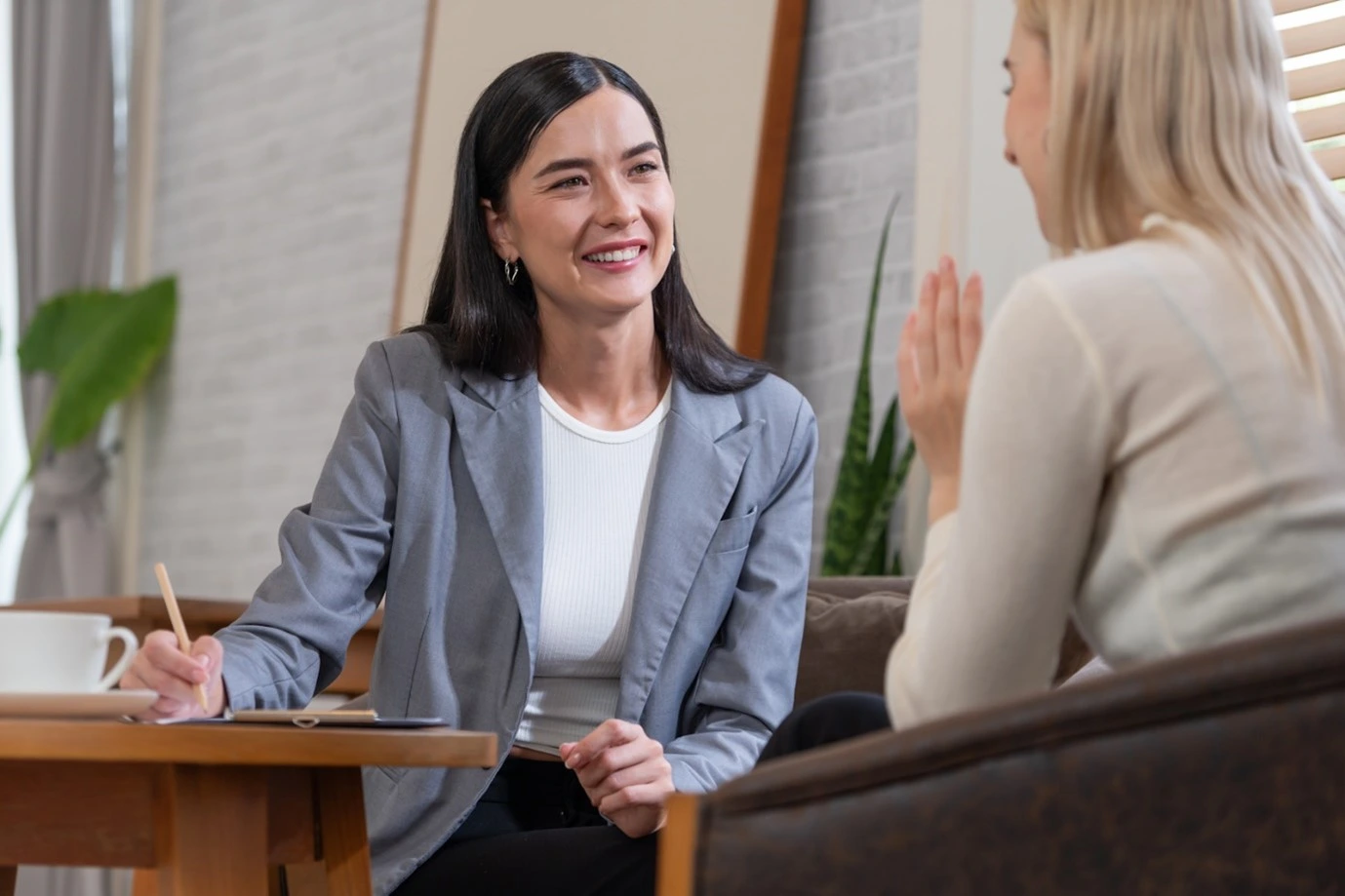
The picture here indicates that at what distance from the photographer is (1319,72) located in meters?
2.56

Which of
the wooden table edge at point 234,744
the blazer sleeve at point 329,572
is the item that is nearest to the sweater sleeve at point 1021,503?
the wooden table edge at point 234,744

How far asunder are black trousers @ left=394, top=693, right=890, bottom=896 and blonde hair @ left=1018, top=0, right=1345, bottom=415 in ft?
2.67

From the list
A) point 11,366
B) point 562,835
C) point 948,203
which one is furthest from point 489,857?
point 11,366

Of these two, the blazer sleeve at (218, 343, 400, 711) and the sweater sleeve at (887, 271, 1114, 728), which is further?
the blazer sleeve at (218, 343, 400, 711)

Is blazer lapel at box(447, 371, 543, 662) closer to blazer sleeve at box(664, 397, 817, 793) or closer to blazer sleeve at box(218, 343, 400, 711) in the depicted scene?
blazer sleeve at box(218, 343, 400, 711)

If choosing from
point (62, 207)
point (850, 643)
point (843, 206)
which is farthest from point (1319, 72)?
point (62, 207)

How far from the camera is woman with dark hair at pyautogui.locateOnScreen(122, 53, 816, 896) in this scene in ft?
5.79

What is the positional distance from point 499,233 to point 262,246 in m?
2.94

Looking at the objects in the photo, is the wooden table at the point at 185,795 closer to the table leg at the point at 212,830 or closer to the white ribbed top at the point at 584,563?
the table leg at the point at 212,830

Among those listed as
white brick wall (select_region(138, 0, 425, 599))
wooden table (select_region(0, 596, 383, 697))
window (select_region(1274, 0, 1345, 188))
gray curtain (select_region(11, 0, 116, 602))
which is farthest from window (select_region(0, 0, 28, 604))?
window (select_region(1274, 0, 1345, 188))

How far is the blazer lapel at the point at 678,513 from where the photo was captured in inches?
74.3

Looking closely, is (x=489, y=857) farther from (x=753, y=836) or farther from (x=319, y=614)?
(x=753, y=836)

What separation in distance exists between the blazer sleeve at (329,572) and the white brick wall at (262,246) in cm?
255

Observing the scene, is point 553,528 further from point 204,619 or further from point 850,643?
point 204,619
